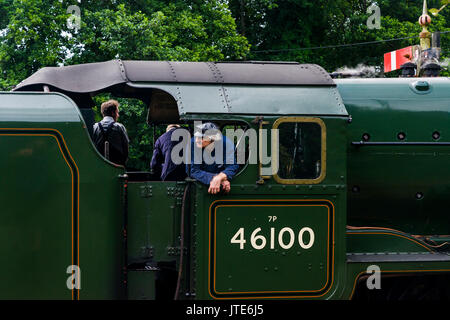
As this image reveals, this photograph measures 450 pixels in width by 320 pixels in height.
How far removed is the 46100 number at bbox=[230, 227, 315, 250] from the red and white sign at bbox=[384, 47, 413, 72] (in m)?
4.51

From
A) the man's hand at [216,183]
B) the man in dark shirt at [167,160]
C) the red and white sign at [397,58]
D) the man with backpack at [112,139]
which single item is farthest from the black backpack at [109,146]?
the red and white sign at [397,58]

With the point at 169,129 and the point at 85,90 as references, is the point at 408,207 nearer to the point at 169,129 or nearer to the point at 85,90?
the point at 169,129

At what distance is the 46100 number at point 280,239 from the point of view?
4527 mm

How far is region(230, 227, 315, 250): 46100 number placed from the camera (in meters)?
4.53

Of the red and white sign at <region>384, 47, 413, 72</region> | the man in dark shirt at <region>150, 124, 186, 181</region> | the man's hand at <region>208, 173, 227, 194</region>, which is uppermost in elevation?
the red and white sign at <region>384, 47, 413, 72</region>

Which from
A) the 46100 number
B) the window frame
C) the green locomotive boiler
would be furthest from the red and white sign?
the 46100 number

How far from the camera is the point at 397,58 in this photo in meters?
8.83

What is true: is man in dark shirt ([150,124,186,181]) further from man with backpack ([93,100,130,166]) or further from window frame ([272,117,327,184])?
window frame ([272,117,327,184])

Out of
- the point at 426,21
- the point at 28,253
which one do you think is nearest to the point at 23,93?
the point at 28,253

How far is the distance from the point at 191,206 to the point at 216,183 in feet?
1.16

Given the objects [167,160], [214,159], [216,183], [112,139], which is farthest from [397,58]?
[216,183]

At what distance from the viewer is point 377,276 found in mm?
4828

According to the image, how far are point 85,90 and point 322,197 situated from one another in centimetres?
223

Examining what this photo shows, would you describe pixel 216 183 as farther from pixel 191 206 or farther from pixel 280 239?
pixel 280 239
